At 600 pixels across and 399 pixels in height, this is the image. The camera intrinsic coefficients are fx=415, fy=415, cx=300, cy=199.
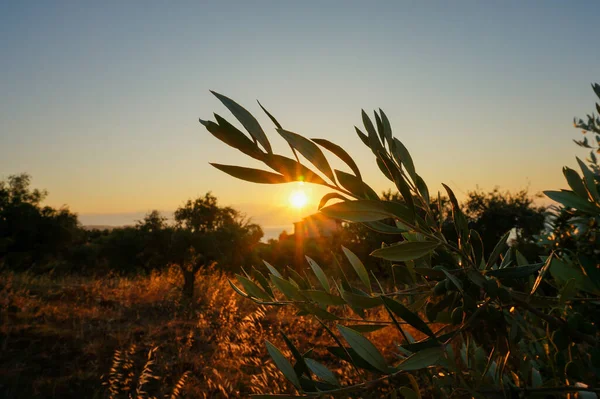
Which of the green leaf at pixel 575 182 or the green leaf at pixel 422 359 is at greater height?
the green leaf at pixel 575 182

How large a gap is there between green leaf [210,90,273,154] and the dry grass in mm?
3099

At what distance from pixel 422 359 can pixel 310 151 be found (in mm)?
316

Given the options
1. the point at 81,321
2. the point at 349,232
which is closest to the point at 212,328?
the point at 81,321

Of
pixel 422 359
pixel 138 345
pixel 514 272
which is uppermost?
pixel 514 272

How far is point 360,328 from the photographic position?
83cm

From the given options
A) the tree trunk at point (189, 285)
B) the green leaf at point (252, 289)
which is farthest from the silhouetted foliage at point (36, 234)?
the green leaf at point (252, 289)

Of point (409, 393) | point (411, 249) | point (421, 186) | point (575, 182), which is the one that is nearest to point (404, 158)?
point (421, 186)

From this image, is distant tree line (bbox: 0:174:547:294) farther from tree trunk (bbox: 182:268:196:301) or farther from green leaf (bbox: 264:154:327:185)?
green leaf (bbox: 264:154:327:185)

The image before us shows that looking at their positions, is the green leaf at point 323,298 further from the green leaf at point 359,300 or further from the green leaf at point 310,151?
the green leaf at point 310,151

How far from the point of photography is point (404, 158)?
690mm

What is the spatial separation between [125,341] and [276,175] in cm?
617

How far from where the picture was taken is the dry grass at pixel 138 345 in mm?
4363

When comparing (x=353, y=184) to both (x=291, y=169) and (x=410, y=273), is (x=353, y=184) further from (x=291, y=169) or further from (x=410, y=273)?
(x=410, y=273)

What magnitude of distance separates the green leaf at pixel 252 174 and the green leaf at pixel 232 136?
0.11ft
